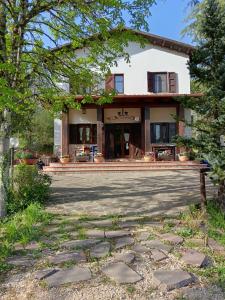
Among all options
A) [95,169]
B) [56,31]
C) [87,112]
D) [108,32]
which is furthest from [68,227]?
[87,112]

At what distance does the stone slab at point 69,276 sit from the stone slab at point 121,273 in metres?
0.24

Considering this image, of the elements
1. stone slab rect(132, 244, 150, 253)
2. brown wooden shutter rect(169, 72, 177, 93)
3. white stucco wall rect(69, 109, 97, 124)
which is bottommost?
stone slab rect(132, 244, 150, 253)

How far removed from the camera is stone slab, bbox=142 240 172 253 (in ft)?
15.2

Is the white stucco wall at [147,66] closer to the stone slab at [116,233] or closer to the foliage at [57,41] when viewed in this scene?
the foliage at [57,41]

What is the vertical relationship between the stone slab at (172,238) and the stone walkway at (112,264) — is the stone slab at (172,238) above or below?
above

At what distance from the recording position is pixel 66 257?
440 centimetres

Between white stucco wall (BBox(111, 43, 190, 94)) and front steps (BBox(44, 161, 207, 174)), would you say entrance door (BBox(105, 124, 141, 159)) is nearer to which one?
white stucco wall (BBox(111, 43, 190, 94))

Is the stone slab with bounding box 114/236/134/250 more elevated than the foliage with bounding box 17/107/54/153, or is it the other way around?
the foliage with bounding box 17/107/54/153

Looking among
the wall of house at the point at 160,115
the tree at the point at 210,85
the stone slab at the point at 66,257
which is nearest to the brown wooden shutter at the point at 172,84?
the wall of house at the point at 160,115

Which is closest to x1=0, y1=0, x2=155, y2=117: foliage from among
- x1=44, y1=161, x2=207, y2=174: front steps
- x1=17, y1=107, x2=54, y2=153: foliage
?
x1=44, y1=161, x2=207, y2=174: front steps

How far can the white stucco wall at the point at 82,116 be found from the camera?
20219 millimetres

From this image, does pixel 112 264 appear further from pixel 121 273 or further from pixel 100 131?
pixel 100 131

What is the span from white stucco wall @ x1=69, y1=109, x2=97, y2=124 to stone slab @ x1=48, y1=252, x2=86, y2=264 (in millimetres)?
16083

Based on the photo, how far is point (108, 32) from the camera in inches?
271
